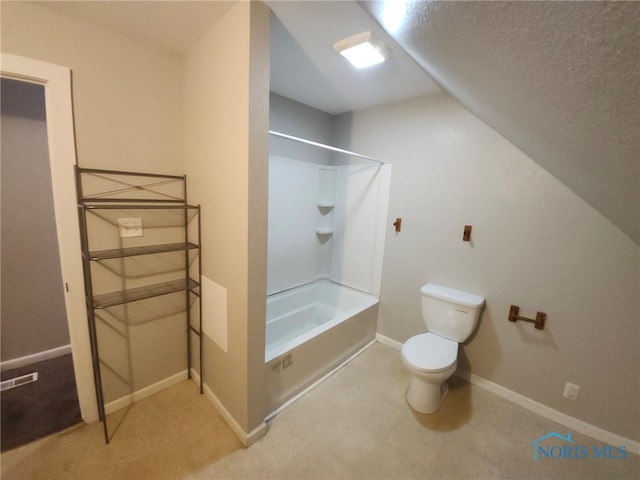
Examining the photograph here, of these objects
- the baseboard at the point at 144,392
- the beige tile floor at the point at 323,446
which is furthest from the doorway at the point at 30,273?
the beige tile floor at the point at 323,446

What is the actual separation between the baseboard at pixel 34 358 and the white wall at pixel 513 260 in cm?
297

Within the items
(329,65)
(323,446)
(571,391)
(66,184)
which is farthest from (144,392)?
(571,391)

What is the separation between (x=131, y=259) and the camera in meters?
1.61

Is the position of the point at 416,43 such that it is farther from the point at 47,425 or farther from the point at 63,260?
the point at 47,425

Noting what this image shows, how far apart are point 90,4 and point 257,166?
3.49 ft

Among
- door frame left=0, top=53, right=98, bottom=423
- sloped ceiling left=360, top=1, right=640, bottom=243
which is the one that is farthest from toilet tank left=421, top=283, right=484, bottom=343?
door frame left=0, top=53, right=98, bottom=423

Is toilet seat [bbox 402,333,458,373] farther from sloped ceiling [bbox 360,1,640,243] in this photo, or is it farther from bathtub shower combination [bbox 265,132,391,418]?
sloped ceiling [bbox 360,1,640,243]

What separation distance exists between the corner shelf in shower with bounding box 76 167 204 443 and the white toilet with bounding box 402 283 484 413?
58.9 inches

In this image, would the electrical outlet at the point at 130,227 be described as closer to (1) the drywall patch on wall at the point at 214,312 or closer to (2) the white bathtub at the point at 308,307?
(1) the drywall patch on wall at the point at 214,312

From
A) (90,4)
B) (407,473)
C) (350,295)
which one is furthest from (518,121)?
(350,295)

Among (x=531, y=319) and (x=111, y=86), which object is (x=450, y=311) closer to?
(x=531, y=319)

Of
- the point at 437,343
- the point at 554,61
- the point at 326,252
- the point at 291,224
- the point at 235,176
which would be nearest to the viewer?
the point at 554,61

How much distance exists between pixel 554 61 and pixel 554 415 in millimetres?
2347

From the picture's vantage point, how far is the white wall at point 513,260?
5.08 feet
